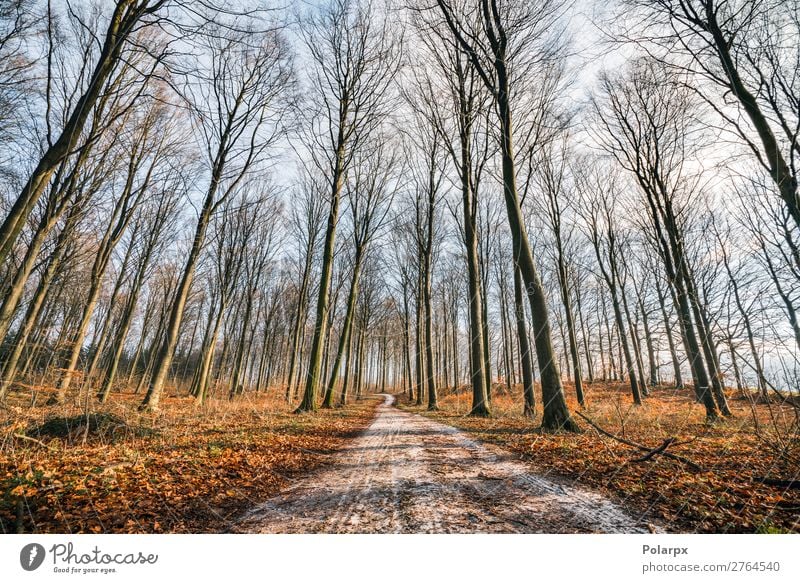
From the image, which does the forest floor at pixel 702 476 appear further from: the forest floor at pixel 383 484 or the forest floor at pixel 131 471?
the forest floor at pixel 131 471

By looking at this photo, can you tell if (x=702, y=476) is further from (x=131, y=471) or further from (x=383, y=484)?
(x=131, y=471)

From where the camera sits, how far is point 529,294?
6.33 m

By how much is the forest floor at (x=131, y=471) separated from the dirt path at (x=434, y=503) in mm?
447

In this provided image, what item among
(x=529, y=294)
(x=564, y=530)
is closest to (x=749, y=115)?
(x=529, y=294)

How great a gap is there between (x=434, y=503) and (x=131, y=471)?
3.15 m

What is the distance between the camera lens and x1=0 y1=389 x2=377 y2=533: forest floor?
214cm

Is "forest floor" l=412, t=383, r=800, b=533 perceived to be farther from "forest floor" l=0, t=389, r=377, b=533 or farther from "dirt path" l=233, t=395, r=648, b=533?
"forest floor" l=0, t=389, r=377, b=533

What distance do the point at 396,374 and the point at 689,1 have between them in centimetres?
5332

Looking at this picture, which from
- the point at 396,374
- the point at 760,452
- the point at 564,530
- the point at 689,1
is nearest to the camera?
the point at 564,530

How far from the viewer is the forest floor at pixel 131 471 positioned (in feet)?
7.01

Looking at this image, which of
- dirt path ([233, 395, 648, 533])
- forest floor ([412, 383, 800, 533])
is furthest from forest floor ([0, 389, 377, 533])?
forest floor ([412, 383, 800, 533])

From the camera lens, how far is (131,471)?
311cm

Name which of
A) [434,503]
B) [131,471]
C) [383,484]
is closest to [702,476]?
[434,503]
